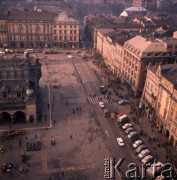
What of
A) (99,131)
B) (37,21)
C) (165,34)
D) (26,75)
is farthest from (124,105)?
(37,21)

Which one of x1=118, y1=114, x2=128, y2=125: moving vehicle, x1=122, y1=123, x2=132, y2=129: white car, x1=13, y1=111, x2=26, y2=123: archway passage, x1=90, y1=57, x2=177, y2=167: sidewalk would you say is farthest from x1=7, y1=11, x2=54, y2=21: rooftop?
x1=122, y1=123, x2=132, y2=129: white car

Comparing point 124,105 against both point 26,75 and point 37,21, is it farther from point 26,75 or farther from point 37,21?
point 37,21

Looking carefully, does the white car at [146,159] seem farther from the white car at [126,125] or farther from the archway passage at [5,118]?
the archway passage at [5,118]

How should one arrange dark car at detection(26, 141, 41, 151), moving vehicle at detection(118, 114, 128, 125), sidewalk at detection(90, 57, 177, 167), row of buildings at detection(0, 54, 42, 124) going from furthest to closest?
moving vehicle at detection(118, 114, 128, 125) < row of buildings at detection(0, 54, 42, 124) < dark car at detection(26, 141, 41, 151) < sidewalk at detection(90, 57, 177, 167)

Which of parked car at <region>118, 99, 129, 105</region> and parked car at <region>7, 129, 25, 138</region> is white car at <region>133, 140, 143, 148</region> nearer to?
parked car at <region>118, 99, 129, 105</region>

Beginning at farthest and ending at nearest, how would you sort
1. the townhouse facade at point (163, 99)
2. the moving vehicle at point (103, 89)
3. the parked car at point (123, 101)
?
the moving vehicle at point (103, 89) < the parked car at point (123, 101) < the townhouse facade at point (163, 99)

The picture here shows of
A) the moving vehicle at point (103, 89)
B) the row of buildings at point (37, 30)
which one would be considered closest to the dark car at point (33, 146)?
the moving vehicle at point (103, 89)
